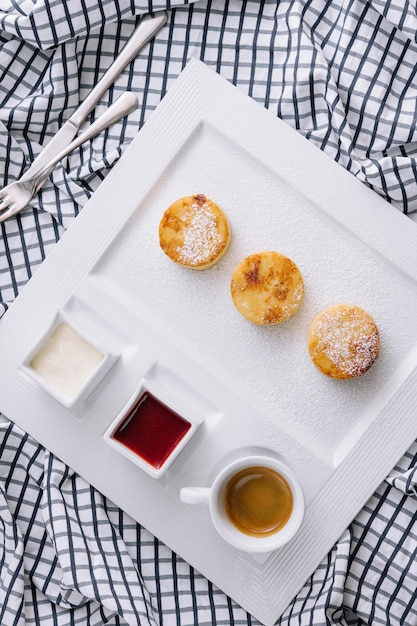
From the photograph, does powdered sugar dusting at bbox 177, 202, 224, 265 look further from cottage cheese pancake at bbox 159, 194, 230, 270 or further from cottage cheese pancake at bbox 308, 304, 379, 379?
cottage cheese pancake at bbox 308, 304, 379, 379

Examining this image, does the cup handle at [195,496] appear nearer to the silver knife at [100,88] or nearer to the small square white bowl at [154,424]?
the small square white bowl at [154,424]

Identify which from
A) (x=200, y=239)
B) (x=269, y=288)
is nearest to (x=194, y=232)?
(x=200, y=239)

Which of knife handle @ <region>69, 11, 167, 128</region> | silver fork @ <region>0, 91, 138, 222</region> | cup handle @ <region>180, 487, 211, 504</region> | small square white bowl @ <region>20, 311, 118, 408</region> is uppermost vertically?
knife handle @ <region>69, 11, 167, 128</region>

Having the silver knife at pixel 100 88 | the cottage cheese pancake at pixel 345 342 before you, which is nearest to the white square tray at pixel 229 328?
the cottage cheese pancake at pixel 345 342

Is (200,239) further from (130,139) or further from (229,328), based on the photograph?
(130,139)

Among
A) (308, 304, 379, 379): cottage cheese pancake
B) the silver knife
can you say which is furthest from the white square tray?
the silver knife

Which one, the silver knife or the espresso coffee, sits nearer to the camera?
the espresso coffee
